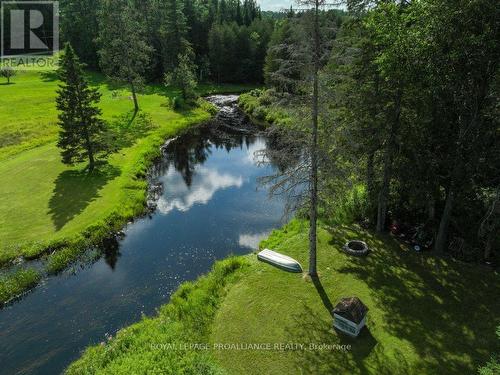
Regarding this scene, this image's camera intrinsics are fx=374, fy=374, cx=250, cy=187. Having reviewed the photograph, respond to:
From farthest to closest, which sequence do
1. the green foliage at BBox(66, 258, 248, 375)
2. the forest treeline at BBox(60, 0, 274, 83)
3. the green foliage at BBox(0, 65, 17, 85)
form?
the green foliage at BBox(0, 65, 17, 85) < the forest treeline at BBox(60, 0, 274, 83) < the green foliage at BBox(66, 258, 248, 375)

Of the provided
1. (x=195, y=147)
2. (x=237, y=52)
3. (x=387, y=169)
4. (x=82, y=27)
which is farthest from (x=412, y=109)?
(x=82, y=27)

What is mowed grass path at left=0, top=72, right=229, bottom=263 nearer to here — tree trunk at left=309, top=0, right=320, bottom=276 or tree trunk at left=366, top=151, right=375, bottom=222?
tree trunk at left=309, top=0, right=320, bottom=276

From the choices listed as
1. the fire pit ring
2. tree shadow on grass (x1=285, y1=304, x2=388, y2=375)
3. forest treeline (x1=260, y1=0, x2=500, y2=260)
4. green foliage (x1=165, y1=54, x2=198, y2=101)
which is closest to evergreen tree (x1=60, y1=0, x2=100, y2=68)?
green foliage (x1=165, y1=54, x2=198, y2=101)

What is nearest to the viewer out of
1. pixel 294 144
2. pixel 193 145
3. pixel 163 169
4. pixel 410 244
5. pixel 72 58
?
pixel 294 144

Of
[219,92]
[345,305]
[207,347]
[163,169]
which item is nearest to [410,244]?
[345,305]

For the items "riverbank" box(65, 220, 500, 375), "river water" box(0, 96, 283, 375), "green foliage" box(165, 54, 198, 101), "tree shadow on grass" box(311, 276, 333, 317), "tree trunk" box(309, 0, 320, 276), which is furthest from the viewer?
"green foliage" box(165, 54, 198, 101)

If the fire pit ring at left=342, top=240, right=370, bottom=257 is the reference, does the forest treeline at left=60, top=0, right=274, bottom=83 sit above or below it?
above

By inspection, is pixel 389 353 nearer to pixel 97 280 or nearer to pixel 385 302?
pixel 385 302

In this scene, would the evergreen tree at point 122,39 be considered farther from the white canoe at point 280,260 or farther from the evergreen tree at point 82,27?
the white canoe at point 280,260
